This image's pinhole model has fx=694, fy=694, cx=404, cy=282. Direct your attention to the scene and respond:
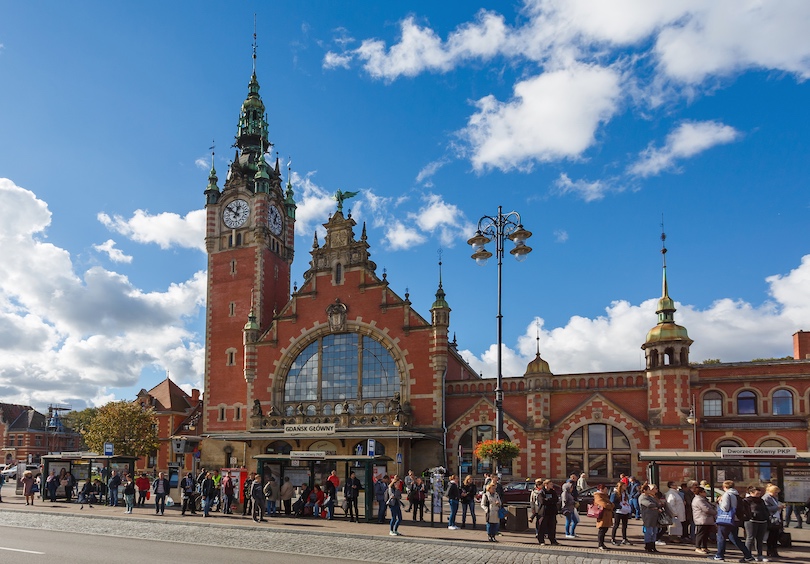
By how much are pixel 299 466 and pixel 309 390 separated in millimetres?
21040

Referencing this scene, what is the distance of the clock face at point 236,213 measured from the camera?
55.3m

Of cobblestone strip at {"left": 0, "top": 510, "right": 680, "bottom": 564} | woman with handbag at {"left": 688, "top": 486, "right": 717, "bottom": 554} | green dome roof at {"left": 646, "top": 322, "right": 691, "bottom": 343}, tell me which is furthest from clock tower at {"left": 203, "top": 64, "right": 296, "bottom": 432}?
woman with handbag at {"left": 688, "top": 486, "right": 717, "bottom": 554}

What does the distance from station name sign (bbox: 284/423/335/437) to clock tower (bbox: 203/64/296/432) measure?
26.0 feet

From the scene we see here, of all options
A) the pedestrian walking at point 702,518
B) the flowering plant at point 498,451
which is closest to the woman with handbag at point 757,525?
the pedestrian walking at point 702,518

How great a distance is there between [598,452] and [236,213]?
3322cm

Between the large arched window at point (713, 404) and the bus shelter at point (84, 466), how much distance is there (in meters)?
29.5

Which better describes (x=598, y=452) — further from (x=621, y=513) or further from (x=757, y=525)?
(x=757, y=525)

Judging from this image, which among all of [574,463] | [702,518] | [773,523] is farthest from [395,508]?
[574,463]

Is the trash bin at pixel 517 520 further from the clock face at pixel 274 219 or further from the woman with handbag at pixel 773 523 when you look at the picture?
the clock face at pixel 274 219

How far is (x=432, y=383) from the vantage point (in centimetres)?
4381

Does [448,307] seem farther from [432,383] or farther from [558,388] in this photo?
[558,388]

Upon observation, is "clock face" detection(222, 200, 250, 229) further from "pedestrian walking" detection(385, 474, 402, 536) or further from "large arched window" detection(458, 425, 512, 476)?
"pedestrian walking" detection(385, 474, 402, 536)

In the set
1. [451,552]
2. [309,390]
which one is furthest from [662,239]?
[451,552]

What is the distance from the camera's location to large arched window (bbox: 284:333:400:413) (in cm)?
4572
